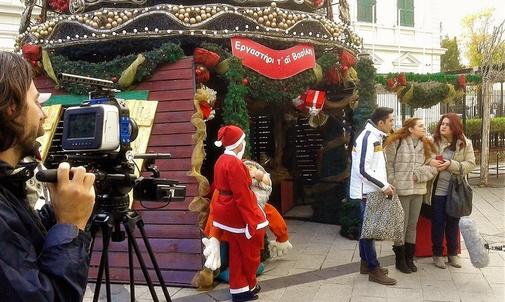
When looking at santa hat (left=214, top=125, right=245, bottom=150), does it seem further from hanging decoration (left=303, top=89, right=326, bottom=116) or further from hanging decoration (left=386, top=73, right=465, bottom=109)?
hanging decoration (left=386, top=73, right=465, bottom=109)

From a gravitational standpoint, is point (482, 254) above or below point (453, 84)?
below

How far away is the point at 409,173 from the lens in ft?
17.7

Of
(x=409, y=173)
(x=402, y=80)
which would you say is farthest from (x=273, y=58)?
(x=402, y=80)

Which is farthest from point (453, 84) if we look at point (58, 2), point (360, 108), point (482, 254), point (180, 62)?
point (58, 2)

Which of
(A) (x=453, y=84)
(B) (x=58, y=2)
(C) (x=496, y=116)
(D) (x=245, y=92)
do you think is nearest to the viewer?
(D) (x=245, y=92)

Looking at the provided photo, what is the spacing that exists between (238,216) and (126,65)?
2351 millimetres

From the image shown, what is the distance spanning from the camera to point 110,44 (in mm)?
6016

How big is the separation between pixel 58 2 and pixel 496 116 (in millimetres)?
13591

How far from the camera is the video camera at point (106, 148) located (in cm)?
209

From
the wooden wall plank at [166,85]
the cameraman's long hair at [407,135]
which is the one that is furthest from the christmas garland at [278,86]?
the cameraman's long hair at [407,135]

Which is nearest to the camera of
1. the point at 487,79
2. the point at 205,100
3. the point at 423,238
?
the point at 205,100

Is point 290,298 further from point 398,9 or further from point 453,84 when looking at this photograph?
point 398,9

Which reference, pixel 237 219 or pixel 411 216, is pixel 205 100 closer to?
pixel 237 219

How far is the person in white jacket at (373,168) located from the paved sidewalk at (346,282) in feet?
0.59
